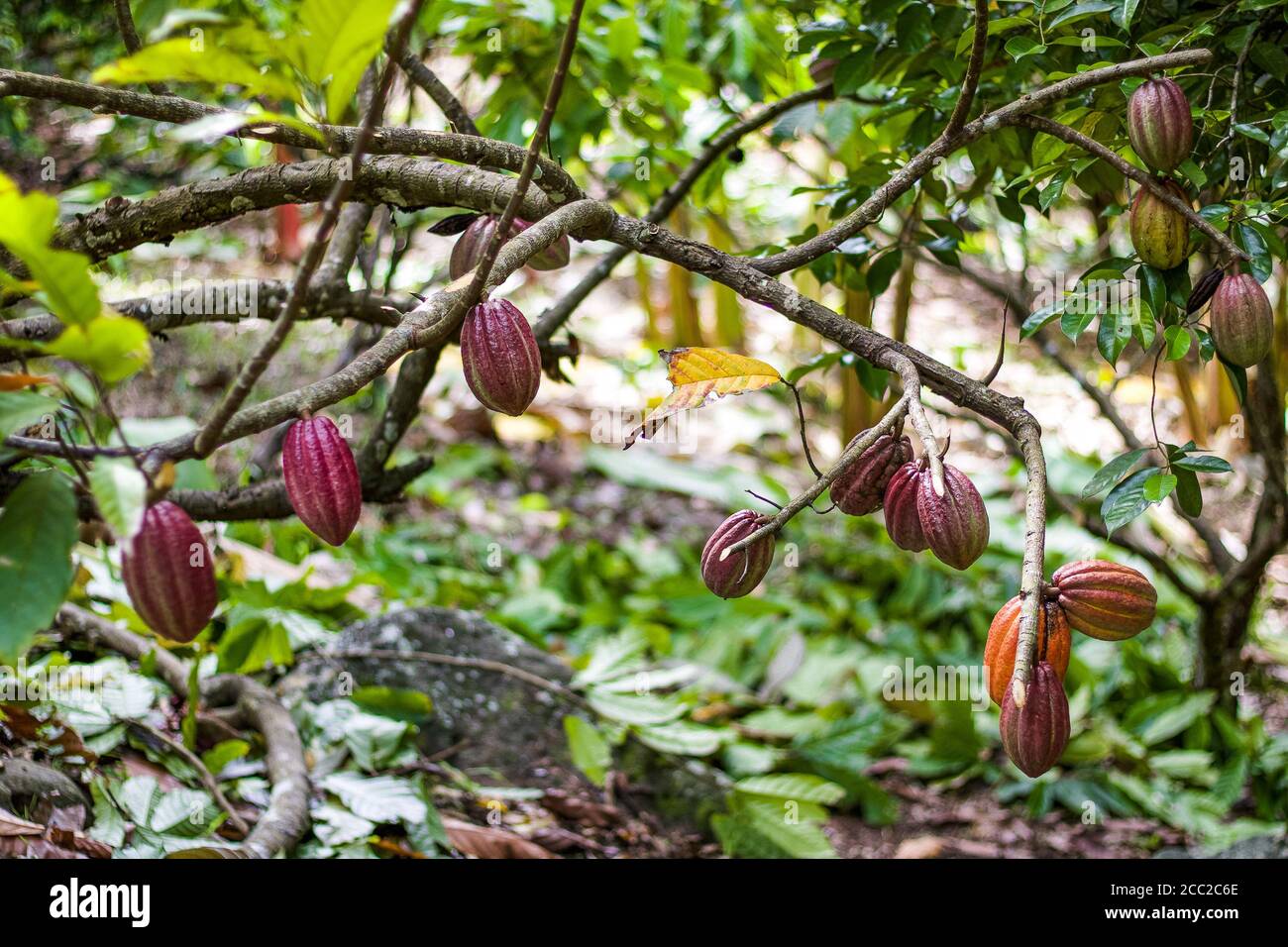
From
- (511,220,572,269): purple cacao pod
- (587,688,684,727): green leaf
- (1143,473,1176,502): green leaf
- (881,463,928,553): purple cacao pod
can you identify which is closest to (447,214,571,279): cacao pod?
(511,220,572,269): purple cacao pod

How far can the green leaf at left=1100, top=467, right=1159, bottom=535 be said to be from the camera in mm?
1190

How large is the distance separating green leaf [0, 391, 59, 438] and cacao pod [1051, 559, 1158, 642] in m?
0.82

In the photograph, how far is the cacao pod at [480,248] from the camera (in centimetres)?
120

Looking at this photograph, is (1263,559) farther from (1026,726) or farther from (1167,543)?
(1026,726)

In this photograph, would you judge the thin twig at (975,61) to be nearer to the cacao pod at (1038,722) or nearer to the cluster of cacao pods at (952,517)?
the cluster of cacao pods at (952,517)

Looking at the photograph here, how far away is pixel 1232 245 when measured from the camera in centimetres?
115

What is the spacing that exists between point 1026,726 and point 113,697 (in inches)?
60.0

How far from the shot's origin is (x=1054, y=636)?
0.97 metres

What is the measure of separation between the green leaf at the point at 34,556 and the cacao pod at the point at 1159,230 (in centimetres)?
106

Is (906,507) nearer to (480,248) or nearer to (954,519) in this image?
(954,519)

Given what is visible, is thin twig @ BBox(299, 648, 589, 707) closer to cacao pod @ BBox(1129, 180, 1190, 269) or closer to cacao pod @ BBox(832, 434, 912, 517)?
cacao pod @ BBox(832, 434, 912, 517)

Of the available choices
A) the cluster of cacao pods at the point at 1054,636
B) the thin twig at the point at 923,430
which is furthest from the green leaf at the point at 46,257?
the cluster of cacao pods at the point at 1054,636
